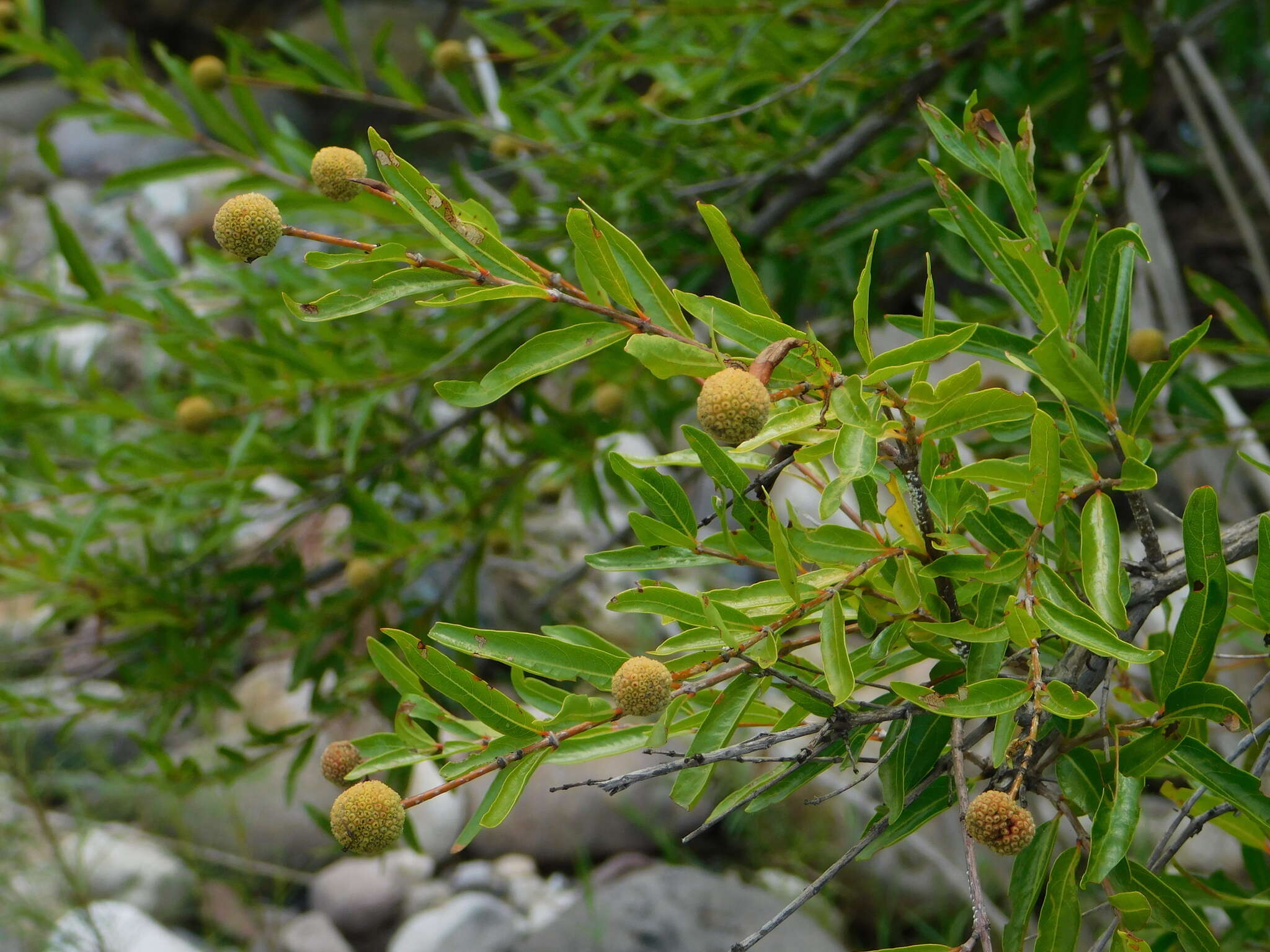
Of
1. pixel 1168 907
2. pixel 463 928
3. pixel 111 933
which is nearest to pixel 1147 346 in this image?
pixel 1168 907

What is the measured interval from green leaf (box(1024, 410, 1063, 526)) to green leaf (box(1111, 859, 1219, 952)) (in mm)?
135

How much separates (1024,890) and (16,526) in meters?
0.91

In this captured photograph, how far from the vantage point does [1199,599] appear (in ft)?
1.25

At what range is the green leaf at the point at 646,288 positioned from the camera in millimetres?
380

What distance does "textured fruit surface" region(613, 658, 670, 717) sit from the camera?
0.34 meters

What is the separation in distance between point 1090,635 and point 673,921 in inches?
55.1

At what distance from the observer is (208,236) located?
11.3 feet

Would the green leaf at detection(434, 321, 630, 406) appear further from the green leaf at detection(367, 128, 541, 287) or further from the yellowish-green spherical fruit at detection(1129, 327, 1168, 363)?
the yellowish-green spherical fruit at detection(1129, 327, 1168, 363)

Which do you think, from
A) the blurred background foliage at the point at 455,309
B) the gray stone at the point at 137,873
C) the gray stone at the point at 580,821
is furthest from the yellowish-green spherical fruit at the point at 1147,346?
the gray stone at the point at 137,873

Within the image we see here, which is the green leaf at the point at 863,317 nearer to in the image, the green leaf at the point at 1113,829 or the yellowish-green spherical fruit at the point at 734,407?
the yellowish-green spherical fruit at the point at 734,407

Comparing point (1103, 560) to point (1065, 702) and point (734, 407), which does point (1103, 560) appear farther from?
point (734, 407)

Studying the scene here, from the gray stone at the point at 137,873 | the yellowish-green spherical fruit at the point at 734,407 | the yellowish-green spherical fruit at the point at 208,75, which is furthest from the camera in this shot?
the gray stone at the point at 137,873

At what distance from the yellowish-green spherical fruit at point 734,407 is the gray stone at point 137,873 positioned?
6.33 feet

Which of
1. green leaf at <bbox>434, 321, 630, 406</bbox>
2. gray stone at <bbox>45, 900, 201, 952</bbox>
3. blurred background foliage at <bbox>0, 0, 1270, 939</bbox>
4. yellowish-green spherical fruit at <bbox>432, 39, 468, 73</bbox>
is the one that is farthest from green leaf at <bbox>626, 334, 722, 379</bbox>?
gray stone at <bbox>45, 900, 201, 952</bbox>
